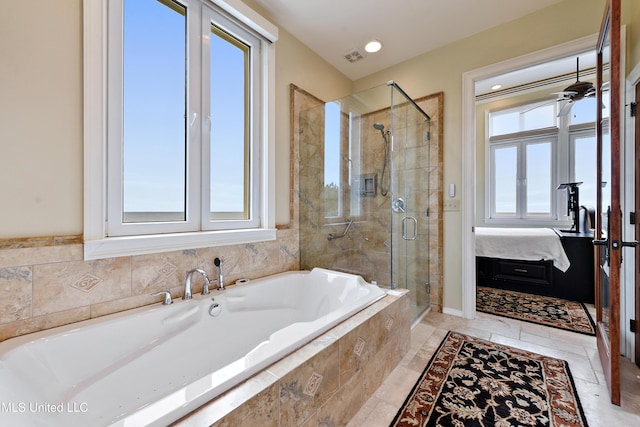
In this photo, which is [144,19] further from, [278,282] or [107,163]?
[278,282]

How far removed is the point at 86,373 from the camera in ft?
3.85

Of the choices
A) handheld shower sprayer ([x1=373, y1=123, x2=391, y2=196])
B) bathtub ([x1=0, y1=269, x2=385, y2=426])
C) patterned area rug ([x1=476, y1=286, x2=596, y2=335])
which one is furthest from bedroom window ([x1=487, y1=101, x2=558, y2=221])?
bathtub ([x1=0, y1=269, x2=385, y2=426])

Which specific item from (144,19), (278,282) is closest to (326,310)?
(278,282)

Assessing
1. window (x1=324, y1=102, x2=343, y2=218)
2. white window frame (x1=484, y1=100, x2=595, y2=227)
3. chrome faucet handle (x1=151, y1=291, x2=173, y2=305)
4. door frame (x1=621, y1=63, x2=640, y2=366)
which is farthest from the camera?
white window frame (x1=484, y1=100, x2=595, y2=227)

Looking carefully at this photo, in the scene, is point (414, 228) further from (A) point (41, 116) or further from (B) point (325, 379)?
(A) point (41, 116)

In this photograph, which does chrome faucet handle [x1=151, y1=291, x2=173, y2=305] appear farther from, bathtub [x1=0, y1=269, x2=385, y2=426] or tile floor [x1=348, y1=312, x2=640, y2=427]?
tile floor [x1=348, y1=312, x2=640, y2=427]

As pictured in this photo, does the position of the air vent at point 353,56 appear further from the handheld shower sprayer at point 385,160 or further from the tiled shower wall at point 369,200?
the handheld shower sprayer at point 385,160

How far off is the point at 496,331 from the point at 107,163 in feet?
9.97

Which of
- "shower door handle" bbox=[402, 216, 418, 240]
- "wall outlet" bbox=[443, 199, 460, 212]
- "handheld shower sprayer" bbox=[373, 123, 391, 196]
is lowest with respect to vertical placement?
"shower door handle" bbox=[402, 216, 418, 240]

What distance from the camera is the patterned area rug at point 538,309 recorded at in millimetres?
2391

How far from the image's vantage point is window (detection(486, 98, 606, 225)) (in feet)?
13.7

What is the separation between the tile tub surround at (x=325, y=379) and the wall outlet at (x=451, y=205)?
4.13 ft

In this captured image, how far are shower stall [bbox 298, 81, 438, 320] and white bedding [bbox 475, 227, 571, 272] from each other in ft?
3.86

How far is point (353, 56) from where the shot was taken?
284 cm
